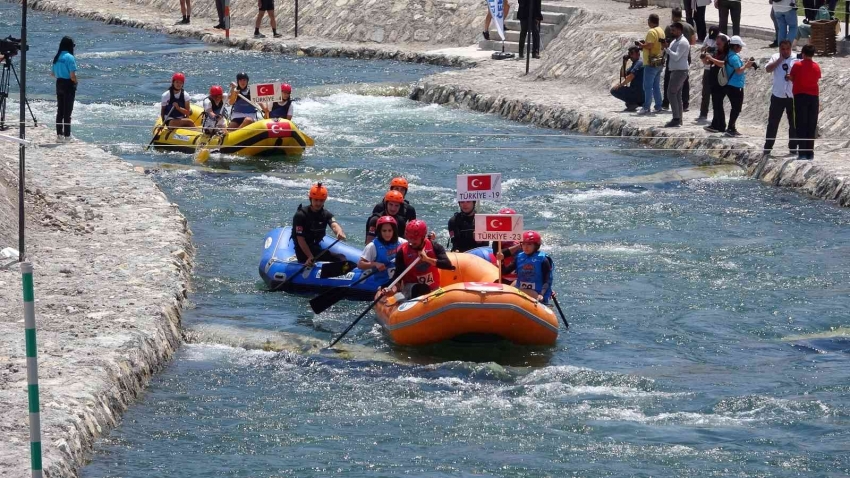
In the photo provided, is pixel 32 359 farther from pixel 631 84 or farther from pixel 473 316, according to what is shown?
pixel 631 84

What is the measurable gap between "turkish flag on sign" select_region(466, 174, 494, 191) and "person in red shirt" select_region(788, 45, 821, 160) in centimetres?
625

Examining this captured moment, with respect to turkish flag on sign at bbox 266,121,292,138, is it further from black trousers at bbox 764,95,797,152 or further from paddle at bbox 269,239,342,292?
black trousers at bbox 764,95,797,152

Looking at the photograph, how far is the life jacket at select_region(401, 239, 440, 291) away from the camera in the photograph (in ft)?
42.9

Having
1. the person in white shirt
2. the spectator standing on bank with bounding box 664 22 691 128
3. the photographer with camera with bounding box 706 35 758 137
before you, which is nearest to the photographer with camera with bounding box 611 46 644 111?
the spectator standing on bank with bounding box 664 22 691 128

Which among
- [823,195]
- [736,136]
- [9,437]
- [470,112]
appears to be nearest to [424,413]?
[9,437]

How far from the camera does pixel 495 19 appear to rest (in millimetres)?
29266

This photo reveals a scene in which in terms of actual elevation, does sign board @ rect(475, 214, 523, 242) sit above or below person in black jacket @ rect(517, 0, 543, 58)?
below

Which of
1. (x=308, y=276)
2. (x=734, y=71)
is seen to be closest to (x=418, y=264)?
(x=308, y=276)

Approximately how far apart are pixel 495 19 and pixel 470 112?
13.3 ft

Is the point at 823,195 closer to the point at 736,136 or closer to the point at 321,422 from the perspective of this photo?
the point at 736,136

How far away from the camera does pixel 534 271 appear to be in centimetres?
1277

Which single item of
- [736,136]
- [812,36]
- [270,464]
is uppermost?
[812,36]

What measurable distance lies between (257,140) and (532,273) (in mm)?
9658

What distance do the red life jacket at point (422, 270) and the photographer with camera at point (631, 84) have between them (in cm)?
1071
